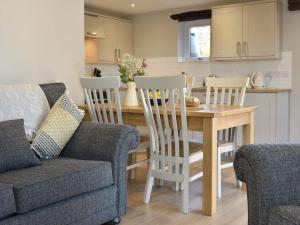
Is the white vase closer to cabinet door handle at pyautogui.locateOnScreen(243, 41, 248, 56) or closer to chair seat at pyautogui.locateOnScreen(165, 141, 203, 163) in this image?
chair seat at pyautogui.locateOnScreen(165, 141, 203, 163)

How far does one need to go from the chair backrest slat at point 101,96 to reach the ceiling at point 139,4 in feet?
9.63

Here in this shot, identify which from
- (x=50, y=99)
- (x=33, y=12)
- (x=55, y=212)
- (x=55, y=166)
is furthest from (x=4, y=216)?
(x=33, y=12)

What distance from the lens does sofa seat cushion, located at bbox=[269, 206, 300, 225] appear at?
1.55m

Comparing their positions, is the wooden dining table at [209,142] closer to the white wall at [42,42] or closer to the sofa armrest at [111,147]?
the sofa armrest at [111,147]

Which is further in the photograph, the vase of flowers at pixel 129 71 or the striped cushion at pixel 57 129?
the vase of flowers at pixel 129 71

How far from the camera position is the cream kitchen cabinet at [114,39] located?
6582mm

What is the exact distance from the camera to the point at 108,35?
6.65 metres

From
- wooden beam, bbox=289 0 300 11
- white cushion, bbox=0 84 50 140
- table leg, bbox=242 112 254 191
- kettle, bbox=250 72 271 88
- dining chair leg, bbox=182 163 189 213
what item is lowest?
dining chair leg, bbox=182 163 189 213

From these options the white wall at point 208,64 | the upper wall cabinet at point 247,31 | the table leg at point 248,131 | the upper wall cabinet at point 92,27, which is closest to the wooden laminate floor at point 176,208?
the table leg at point 248,131

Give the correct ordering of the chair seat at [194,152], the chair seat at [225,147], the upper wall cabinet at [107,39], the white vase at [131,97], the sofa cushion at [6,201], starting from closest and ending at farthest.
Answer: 1. the sofa cushion at [6,201]
2. the chair seat at [194,152]
3. the chair seat at [225,147]
4. the white vase at [131,97]
5. the upper wall cabinet at [107,39]

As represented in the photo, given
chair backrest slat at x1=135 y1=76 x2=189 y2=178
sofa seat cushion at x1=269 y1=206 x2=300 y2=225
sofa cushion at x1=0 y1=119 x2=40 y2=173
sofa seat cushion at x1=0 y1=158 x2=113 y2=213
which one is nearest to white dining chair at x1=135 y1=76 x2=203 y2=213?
chair backrest slat at x1=135 y1=76 x2=189 y2=178

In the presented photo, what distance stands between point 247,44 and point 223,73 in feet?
2.28

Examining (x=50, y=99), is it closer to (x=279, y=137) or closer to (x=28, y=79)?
(x=28, y=79)

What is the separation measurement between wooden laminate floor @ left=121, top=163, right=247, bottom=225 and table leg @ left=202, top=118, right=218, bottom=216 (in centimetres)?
8
